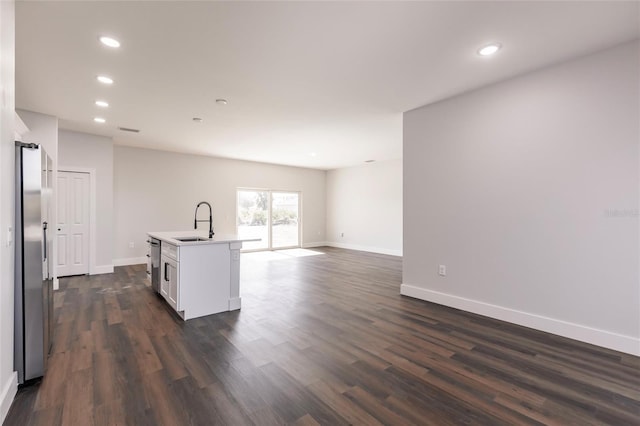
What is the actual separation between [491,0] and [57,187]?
6.64 meters

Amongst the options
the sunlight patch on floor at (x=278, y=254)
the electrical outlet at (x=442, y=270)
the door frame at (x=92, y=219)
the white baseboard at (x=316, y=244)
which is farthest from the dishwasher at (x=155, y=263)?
the white baseboard at (x=316, y=244)

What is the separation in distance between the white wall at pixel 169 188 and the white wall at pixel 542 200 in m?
4.53

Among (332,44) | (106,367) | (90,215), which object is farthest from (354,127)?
(90,215)

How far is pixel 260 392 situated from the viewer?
6.41 feet

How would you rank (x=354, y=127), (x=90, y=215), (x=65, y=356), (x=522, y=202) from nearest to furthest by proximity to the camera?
(x=65, y=356)
(x=522, y=202)
(x=354, y=127)
(x=90, y=215)

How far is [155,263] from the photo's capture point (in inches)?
164

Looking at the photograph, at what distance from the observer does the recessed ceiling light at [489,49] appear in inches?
97.0

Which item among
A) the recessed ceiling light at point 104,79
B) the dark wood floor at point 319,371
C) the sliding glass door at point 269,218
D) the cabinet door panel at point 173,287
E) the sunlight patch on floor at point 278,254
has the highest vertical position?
the recessed ceiling light at point 104,79

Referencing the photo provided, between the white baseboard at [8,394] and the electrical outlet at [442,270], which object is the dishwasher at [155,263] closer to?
the white baseboard at [8,394]

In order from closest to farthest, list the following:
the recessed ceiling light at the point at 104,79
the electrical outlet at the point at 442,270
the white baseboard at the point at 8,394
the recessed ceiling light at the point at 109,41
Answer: the white baseboard at the point at 8,394
the recessed ceiling light at the point at 109,41
the recessed ceiling light at the point at 104,79
the electrical outlet at the point at 442,270

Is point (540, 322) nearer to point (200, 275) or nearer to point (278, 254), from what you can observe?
point (200, 275)

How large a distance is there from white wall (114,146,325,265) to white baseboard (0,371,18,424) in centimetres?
417

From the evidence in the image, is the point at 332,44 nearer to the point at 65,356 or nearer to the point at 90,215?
the point at 65,356

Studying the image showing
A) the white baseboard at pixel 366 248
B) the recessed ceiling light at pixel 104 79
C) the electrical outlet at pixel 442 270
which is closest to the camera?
the recessed ceiling light at pixel 104 79
